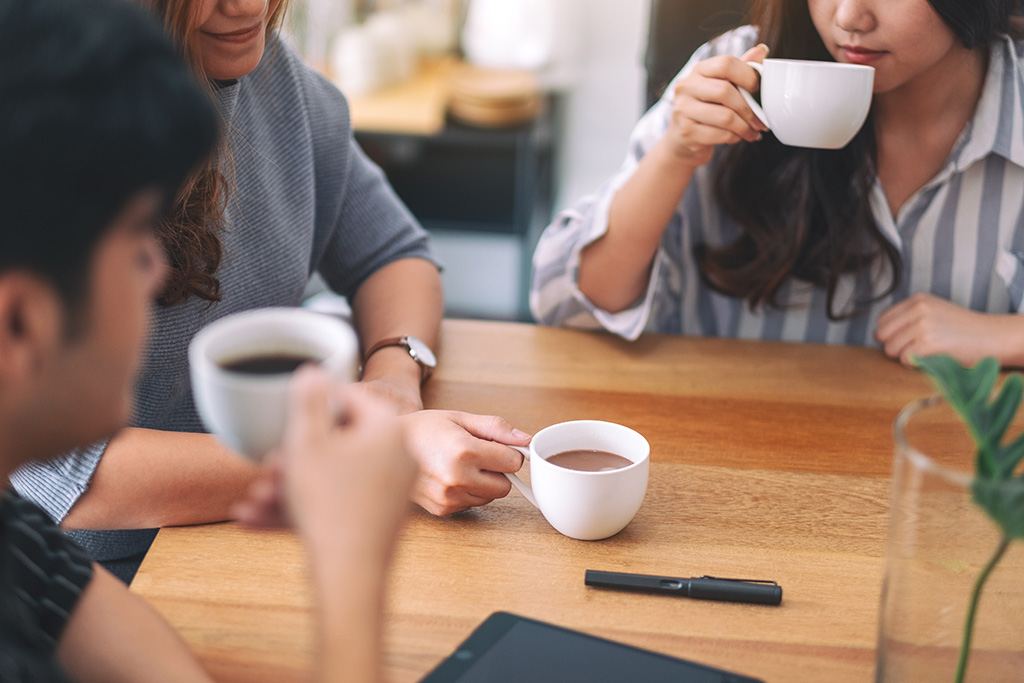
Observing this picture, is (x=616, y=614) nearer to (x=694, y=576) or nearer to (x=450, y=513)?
(x=694, y=576)

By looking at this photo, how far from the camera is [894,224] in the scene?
132 centimetres

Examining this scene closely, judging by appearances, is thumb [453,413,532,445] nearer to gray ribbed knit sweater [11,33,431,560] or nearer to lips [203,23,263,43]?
gray ribbed knit sweater [11,33,431,560]

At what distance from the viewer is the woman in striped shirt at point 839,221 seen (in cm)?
121

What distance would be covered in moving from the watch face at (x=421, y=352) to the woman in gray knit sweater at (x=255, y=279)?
1 centimetres

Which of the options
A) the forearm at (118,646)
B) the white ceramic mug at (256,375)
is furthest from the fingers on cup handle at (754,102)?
the forearm at (118,646)

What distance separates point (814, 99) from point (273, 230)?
2.15ft

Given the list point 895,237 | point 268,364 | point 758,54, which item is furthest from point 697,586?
point 895,237

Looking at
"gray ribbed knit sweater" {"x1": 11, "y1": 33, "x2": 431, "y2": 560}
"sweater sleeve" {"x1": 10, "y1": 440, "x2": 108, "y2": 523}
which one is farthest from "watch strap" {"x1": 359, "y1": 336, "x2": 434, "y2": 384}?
"sweater sleeve" {"x1": 10, "y1": 440, "x2": 108, "y2": 523}

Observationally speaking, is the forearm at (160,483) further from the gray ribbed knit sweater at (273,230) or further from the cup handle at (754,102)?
the cup handle at (754,102)

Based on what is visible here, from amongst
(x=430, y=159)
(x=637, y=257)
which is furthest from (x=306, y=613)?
(x=430, y=159)

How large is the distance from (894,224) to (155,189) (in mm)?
1129

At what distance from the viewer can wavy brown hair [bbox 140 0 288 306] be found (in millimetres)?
941

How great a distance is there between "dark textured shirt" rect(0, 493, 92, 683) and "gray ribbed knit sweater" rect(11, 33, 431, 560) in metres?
0.19

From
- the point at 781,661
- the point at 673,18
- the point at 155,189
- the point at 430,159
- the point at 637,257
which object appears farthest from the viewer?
the point at 430,159
